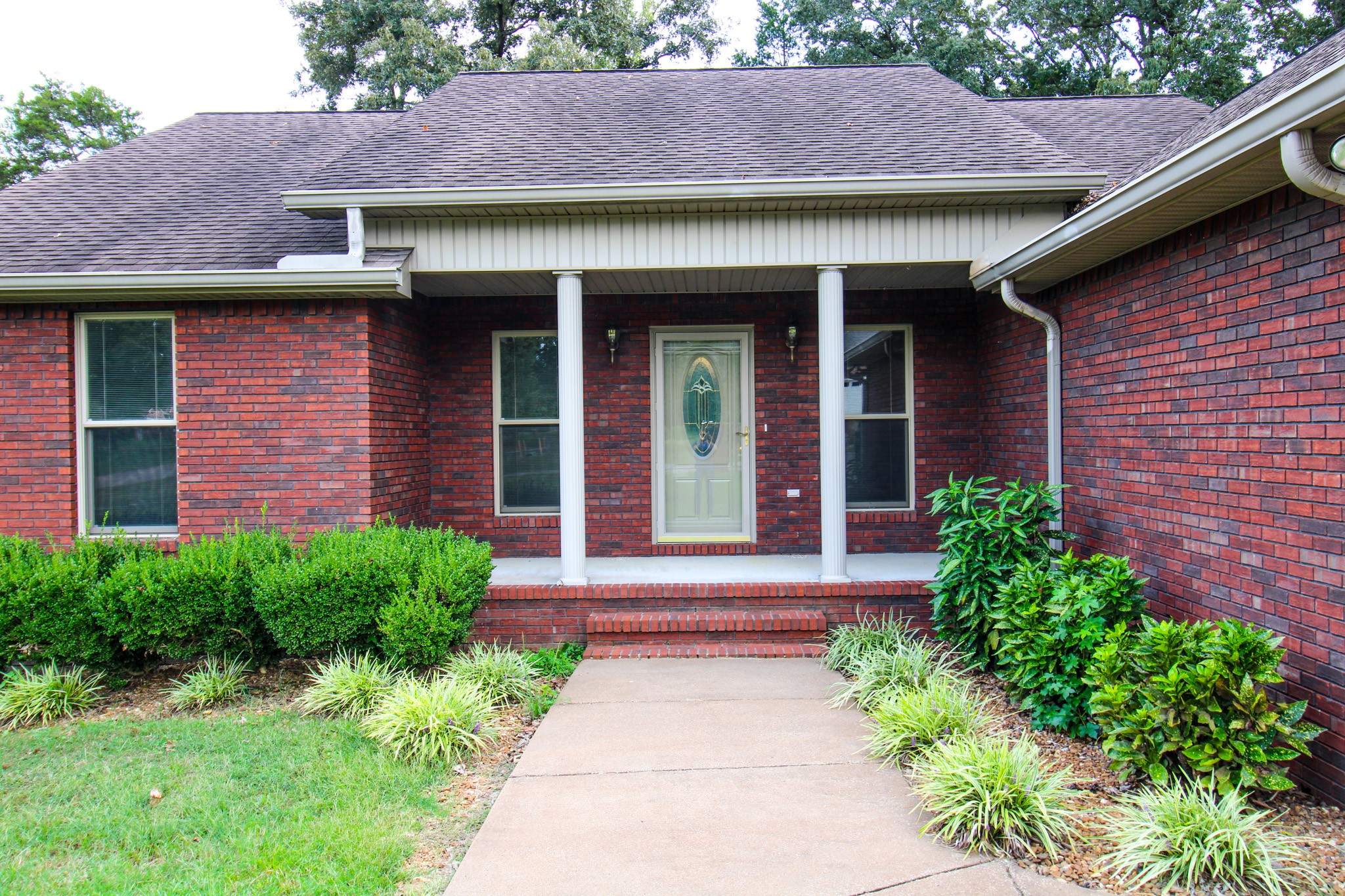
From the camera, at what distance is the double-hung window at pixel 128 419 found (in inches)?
235

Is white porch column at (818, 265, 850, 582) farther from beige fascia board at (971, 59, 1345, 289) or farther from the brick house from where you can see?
beige fascia board at (971, 59, 1345, 289)

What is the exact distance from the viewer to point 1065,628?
3928 millimetres

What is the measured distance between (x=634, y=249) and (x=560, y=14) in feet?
56.3

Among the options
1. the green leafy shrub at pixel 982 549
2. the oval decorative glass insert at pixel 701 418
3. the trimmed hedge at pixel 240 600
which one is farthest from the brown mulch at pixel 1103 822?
the oval decorative glass insert at pixel 701 418

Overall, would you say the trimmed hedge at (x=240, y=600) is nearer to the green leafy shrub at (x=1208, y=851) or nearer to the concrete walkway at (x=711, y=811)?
the concrete walkway at (x=711, y=811)

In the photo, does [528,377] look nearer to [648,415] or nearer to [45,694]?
[648,415]

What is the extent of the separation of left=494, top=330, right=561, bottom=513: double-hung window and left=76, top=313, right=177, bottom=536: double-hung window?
2.65 meters

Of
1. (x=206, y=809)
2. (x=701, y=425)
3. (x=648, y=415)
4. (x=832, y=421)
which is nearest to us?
(x=206, y=809)

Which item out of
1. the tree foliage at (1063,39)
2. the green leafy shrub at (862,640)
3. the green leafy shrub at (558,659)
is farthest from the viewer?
the tree foliage at (1063,39)

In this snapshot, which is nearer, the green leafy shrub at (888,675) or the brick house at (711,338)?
the brick house at (711,338)

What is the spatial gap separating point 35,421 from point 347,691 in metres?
3.58

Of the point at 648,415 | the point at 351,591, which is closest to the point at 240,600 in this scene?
the point at 351,591

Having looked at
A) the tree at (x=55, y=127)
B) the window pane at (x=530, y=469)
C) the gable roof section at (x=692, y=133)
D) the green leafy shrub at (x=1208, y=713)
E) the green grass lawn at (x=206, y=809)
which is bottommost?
the green grass lawn at (x=206, y=809)

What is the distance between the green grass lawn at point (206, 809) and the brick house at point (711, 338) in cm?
186
